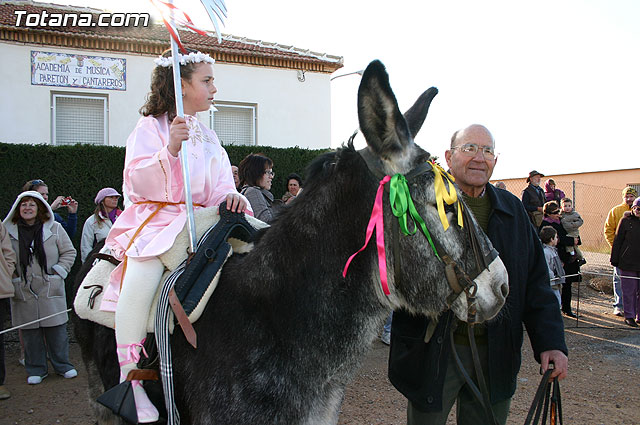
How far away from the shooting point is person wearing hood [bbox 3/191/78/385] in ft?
20.2

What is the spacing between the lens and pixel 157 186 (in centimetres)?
253

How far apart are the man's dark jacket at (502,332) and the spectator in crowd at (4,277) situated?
16.5 ft

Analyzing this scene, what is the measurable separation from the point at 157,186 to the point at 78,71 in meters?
12.0

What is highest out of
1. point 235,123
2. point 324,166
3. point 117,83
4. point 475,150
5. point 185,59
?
point 117,83

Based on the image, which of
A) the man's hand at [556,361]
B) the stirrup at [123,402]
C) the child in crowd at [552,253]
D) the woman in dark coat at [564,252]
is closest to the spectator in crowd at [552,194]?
the woman in dark coat at [564,252]

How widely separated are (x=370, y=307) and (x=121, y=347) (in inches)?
51.2

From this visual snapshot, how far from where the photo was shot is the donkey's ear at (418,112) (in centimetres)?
224

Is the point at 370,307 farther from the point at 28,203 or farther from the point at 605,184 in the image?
the point at 605,184

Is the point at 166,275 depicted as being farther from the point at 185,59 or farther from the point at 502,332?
the point at 502,332

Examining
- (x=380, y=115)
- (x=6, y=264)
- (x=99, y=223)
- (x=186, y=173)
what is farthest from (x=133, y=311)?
(x=99, y=223)

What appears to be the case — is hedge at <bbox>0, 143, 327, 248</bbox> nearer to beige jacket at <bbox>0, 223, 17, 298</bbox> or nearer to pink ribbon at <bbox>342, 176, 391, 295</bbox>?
beige jacket at <bbox>0, 223, 17, 298</bbox>

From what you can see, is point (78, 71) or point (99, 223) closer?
point (99, 223)

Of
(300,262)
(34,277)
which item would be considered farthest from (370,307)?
(34,277)

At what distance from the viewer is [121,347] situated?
7.70 ft
